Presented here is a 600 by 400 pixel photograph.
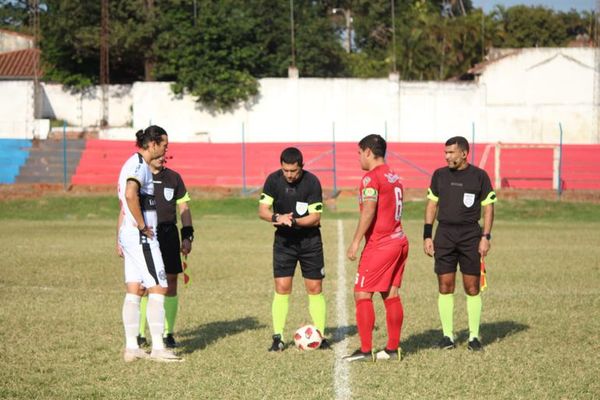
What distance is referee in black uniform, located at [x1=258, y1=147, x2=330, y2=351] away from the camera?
32.1 feet

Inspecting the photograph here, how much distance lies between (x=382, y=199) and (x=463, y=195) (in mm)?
1368

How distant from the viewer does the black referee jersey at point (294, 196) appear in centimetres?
985

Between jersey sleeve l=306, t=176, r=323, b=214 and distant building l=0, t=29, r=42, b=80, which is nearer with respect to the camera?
jersey sleeve l=306, t=176, r=323, b=214

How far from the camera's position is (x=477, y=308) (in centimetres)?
1006

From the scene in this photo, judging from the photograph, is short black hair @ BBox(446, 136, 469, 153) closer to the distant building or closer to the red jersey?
the red jersey

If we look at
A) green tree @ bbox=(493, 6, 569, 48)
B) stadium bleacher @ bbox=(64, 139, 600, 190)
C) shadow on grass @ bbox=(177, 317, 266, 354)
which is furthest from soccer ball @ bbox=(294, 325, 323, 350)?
green tree @ bbox=(493, 6, 569, 48)

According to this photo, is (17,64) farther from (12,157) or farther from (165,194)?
(165,194)

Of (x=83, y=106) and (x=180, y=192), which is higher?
(x=83, y=106)

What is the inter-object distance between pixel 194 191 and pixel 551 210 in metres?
12.6

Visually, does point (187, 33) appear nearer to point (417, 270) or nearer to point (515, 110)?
point (515, 110)

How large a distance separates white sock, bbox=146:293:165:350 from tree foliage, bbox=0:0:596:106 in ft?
132

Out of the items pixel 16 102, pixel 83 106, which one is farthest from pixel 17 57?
pixel 16 102

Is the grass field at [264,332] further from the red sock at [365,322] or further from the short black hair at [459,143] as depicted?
the short black hair at [459,143]

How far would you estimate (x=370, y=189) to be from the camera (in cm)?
902
